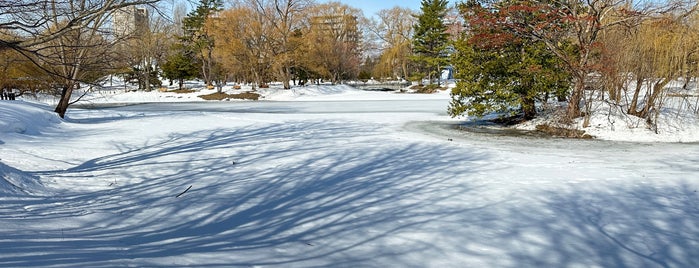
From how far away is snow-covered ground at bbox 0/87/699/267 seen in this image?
13.0 feet

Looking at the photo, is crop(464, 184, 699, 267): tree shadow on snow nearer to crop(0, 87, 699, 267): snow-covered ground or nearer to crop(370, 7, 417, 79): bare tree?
crop(0, 87, 699, 267): snow-covered ground

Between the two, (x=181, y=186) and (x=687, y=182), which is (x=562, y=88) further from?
(x=181, y=186)

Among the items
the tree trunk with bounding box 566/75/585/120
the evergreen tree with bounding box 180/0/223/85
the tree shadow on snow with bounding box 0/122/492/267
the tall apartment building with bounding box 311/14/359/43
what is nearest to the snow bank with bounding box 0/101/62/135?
the tree shadow on snow with bounding box 0/122/492/267

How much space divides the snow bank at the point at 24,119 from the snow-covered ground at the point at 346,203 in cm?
46

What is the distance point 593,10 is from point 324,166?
9975 millimetres

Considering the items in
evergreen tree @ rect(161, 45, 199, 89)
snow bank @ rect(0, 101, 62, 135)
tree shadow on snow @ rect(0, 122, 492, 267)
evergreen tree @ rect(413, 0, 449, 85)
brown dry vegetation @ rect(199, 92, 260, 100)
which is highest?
evergreen tree @ rect(413, 0, 449, 85)

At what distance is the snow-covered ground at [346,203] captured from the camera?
3965mm

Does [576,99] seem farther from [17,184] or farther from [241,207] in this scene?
[17,184]

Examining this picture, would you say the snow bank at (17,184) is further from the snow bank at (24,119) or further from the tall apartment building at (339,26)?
the tall apartment building at (339,26)

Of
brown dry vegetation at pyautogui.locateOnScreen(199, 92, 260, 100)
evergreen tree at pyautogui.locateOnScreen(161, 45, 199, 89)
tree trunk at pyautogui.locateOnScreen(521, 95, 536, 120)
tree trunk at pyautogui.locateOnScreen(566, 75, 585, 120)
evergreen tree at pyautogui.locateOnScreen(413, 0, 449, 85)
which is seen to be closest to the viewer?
tree trunk at pyautogui.locateOnScreen(566, 75, 585, 120)

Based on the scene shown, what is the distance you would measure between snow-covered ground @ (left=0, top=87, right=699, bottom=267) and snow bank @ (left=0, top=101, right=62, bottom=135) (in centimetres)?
46

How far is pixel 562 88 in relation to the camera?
14.7m

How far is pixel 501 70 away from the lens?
48.9 feet

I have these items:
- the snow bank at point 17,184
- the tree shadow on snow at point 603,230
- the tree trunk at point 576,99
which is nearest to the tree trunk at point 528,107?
the tree trunk at point 576,99
